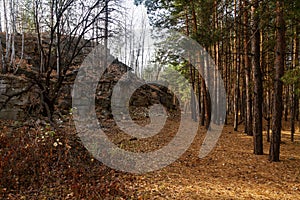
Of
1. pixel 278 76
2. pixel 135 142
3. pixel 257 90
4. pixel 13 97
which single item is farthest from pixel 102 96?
pixel 278 76

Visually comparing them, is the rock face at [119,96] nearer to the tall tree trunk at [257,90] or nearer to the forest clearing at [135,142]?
the forest clearing at [135,142]

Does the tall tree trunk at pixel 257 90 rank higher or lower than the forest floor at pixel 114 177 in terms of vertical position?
higher

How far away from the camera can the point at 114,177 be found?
A: 5445 millimetres

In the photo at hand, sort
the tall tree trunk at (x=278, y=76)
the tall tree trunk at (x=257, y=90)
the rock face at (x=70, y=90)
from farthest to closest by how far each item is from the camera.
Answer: the rock face at (x=70, y=90) → the tall tree trunk at (x=257, y=90) → the tall tree trunk at (x=278, y=76)

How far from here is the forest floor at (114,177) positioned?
4.59 metres

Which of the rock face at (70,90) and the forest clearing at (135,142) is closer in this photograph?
the forest clearing at (135,142)

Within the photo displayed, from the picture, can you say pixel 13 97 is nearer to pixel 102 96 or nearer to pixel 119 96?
pixel 102 96

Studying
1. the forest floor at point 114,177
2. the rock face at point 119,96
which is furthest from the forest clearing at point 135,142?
the rock face at point 119,96

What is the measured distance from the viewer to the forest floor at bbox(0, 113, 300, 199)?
459 centimetres

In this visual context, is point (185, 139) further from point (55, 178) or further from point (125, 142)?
point (55, 178)

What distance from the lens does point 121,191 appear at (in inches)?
186

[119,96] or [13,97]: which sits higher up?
[119,96]

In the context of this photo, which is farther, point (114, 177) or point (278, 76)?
point (278, 76)

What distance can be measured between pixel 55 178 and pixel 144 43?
97.0 ft
